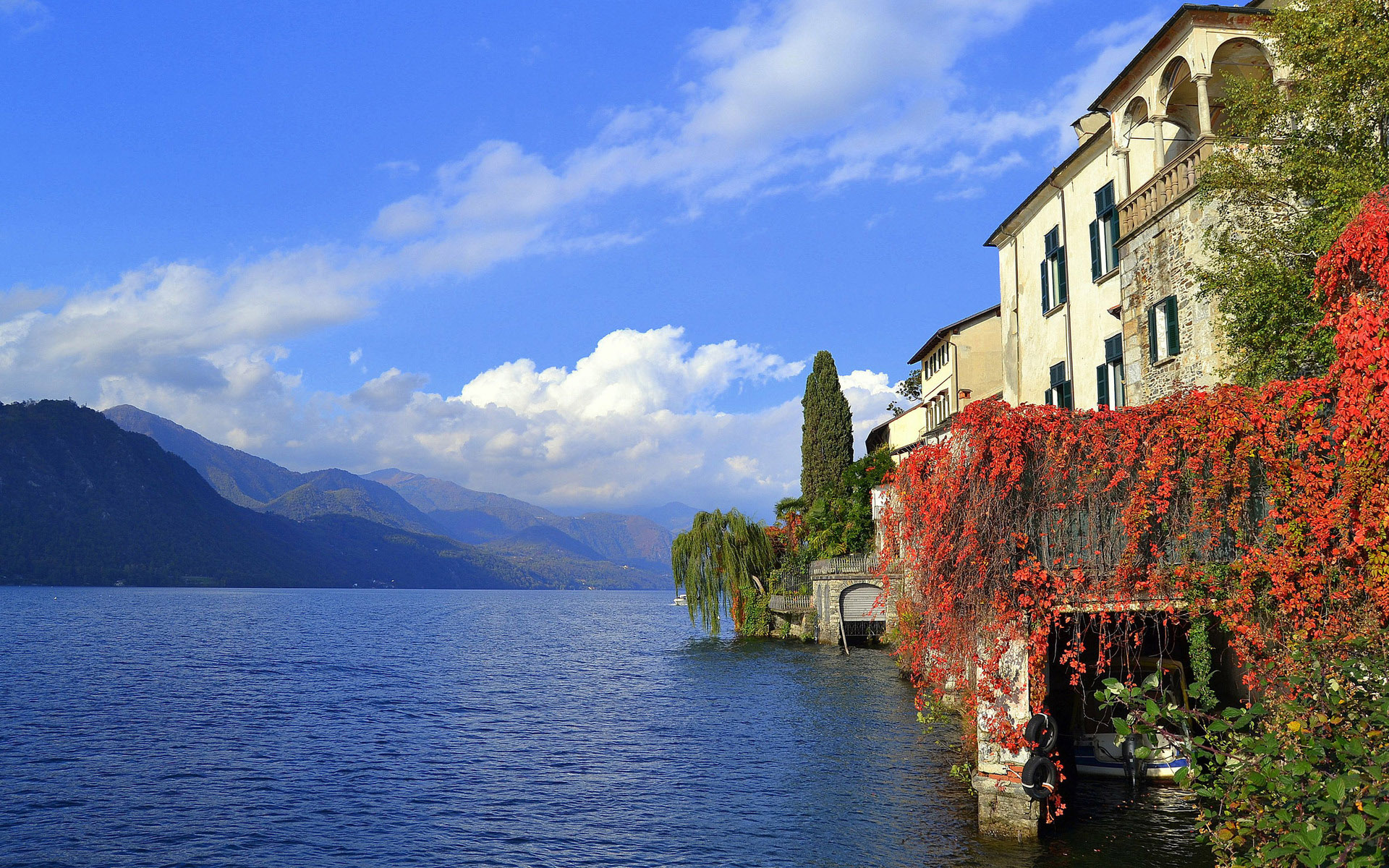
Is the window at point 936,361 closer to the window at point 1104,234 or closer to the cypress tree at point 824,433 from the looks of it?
the cypress tree at point 824,433

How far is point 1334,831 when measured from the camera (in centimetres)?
900

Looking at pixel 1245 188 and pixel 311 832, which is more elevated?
pixel 1245 188

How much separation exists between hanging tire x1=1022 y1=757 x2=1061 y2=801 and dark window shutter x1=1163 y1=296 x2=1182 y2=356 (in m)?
10.1

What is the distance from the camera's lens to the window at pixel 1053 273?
1074 inches

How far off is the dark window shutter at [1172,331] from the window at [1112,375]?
235 cm

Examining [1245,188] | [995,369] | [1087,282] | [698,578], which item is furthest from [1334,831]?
[698,578]

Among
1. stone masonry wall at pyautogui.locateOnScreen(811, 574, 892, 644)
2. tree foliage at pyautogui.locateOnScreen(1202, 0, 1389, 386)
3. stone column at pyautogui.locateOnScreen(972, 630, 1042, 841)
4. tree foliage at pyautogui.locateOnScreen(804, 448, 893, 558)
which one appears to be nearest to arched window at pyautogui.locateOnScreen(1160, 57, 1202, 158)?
tree foliage at pyautogui.locateOnScreen(1202, 0, 1389, 386)

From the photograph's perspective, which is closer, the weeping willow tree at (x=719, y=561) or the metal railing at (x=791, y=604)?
the metal railing at (x=791, y=604)

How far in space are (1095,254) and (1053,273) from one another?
2.75 m

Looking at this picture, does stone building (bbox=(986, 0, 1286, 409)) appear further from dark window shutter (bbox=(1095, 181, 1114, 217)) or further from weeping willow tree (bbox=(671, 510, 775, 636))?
weeping willow tree (bbox=(671, 510, 775, 636))

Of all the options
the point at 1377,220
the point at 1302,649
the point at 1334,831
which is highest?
the point at 1377,220

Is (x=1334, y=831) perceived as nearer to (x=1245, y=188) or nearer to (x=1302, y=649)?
(x=1302, y=649)

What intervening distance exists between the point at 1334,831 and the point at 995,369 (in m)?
40.0

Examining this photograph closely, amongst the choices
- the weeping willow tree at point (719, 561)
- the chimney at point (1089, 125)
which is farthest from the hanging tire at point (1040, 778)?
the weeping willow tree at point (719, 561)
